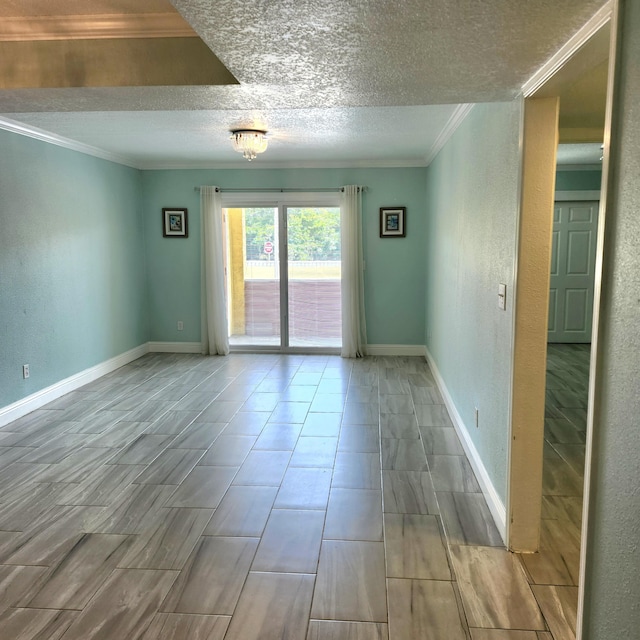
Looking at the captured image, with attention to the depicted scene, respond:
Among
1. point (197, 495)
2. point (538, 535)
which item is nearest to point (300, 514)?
point (197, 495)

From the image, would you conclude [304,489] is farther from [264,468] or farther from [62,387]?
[62,387]

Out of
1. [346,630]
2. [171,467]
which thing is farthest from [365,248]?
[346,630]

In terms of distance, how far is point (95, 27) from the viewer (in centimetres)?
253

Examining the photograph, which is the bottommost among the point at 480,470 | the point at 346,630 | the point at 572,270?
the point at 346,630

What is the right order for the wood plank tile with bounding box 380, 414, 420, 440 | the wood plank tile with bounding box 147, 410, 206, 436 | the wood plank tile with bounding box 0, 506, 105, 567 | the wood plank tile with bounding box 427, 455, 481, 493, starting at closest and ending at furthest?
the wood plank tile with bounding box 0, 506, 105, 567, the wood plank tile with bounding box 427, 455, 481, 493, the wood plank tile with bounding box 380, 414, 420, 440, the wood plank tile with bounding box 147, 410, 206, 436

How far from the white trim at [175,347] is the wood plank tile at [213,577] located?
182 inches

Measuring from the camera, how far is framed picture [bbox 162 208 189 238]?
6.84 meters

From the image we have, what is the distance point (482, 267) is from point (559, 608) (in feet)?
5.84

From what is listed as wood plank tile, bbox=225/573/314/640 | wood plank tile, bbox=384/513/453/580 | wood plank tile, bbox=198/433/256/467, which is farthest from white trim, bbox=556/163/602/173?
wood plank tile, bbox=225/573/314/640

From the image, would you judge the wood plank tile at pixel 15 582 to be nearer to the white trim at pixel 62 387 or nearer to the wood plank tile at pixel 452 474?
the wood plank tile at pixel 452 474

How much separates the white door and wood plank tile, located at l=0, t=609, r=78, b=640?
21.9 ft

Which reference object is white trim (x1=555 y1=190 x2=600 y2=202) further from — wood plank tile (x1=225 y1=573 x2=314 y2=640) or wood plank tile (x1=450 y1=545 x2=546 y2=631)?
wood plank tile (x1=225 y1=573 x2=314 y2=640)

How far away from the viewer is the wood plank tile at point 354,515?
8.63 ft

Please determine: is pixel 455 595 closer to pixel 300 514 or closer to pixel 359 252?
pixel 300 514
